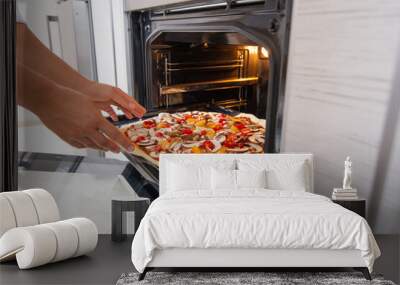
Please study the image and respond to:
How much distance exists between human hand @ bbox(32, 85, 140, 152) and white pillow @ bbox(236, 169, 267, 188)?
4.58 ft

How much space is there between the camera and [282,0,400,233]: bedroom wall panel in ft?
19.3

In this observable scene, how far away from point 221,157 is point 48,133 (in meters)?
1.87

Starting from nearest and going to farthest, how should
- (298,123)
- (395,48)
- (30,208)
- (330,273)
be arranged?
(330,273) → (30,208) → (395,48) → (298,123)

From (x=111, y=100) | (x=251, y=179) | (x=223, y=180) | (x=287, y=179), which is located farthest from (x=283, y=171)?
(x=111, y=100)

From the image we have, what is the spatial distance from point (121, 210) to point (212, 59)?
182 centimetres

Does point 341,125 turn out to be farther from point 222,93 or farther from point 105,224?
point 105,224

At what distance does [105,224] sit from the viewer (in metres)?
6.58

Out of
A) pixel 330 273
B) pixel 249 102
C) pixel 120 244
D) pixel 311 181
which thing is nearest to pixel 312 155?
pixel 311 181

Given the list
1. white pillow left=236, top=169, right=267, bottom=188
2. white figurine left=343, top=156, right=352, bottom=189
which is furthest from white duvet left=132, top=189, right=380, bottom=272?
white figurine left=343, top=156, right=352, bottom=189

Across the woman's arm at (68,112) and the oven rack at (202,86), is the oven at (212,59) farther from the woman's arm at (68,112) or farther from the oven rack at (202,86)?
the woman's arm at (68,112)

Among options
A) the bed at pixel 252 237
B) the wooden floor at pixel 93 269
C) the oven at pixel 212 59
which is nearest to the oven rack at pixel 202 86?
the oven at pixel 212 59

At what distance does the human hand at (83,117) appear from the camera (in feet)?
21.4

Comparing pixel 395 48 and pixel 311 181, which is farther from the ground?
pixel 395 48

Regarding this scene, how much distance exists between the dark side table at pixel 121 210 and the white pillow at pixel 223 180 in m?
0.76
